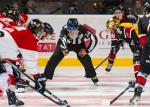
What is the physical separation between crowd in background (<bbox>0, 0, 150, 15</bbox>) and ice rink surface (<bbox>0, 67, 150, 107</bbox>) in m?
1.52

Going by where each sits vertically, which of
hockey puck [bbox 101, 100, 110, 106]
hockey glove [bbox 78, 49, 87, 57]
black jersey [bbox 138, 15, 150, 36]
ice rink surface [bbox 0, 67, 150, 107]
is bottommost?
ice rink surface [bbox 0, 67, 150, 107]

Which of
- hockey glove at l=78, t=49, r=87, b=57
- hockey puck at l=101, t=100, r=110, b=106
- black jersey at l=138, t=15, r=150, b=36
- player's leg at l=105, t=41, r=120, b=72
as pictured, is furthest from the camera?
player's leg at l=105, t=41, r=120, b=72

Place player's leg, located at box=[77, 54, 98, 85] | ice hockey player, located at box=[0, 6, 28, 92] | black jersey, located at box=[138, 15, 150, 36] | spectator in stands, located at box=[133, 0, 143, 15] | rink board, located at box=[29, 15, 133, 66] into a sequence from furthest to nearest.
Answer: spectator in stands, located at box=[133, 0, 143, 15] < rink board, located at box=[29, 15, 133, 66] < player's leg, located at box=[77, 54, 98, 85] < ice hockey player, located at box=[0, 6, 28, 92] < black jersey, located at box=[138, 15, 150, 36]

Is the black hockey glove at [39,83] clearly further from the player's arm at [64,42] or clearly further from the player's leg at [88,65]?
the player's leg at [88,65]

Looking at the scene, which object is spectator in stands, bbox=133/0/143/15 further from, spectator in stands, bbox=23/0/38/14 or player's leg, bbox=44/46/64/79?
player's leg, bbox=44/46/64/79

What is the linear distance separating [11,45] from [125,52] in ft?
17.8

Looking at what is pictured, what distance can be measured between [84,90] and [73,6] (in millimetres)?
3975

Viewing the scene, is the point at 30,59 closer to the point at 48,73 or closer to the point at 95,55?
the point at 48,73

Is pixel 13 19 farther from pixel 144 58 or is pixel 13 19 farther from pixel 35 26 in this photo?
pixel 144 58

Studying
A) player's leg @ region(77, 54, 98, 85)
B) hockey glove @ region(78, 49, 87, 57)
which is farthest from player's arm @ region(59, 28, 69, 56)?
player's leg @ region(77, 54, 98, 85)

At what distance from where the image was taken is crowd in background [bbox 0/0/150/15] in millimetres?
12891

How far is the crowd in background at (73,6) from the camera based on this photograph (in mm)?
12891

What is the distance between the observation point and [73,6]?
42.5 feet

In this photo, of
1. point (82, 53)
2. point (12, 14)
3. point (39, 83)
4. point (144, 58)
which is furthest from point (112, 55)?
point (144, 58)
